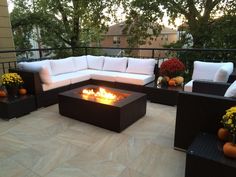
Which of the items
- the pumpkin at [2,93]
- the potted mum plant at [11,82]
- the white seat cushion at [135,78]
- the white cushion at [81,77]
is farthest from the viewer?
the white cushion at [81,77]

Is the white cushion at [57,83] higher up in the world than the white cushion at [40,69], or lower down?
lower down

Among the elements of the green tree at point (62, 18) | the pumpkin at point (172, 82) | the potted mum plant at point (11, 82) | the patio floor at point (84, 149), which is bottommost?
the patio floor at point (84, 149)


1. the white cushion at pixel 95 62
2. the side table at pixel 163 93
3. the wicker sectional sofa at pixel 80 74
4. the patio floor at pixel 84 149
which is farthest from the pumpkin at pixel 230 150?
the white cushion at pixel 95 62

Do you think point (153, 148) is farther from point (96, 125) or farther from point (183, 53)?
point (183, 53)

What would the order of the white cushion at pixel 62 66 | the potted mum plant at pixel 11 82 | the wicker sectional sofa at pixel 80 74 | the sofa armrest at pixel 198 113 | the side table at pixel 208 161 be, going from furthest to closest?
the white cushion at pixel 62 66 → the wicker sectional sofa at pixel 80 74 → the potted mum plant at pixel 11 82 → the sofa armrest at pixel 198 113 → the side table at pixel 208 161

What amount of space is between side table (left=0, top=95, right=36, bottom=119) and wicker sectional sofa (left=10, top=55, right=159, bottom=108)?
166 mm

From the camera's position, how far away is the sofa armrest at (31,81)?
3.51 m

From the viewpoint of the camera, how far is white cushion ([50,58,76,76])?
14.5ft

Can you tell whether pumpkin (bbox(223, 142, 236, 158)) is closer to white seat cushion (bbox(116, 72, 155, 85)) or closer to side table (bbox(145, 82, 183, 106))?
side table (bbox(145, 82, 183, 106))

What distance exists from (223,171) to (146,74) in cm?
303

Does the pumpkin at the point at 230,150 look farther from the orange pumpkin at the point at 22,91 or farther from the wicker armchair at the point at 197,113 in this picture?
the orange pumpkin at the point at 22,91

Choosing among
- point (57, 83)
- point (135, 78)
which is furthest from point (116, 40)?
point (57, 83)

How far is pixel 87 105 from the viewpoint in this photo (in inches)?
119

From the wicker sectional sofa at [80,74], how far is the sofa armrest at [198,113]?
1992 millimetres
